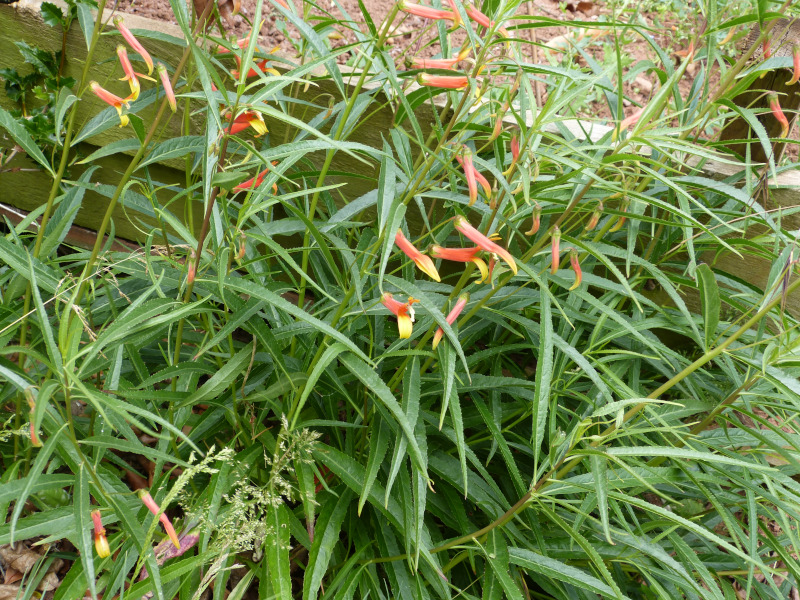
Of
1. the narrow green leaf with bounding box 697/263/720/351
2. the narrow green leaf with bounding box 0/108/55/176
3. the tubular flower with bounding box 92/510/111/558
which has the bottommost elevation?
the tubular flower with bounding box 92/510/111/558

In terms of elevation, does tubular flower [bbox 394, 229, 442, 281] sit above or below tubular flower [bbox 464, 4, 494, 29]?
below

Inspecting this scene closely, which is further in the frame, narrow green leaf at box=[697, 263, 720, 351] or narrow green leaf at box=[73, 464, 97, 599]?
narrow green leaf at box=[697, 263, 720, 351]

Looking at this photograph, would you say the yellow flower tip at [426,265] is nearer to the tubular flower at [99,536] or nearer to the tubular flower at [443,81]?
the tubular flower at [443,81]

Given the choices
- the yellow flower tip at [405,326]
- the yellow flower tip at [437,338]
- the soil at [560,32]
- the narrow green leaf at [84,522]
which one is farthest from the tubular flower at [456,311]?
the soil at [560,32]

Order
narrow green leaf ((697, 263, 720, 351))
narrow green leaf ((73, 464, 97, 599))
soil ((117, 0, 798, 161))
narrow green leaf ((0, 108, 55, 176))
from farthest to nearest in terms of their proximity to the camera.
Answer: soil ((117, 0, 798, 161))
narrow green leaf ((0, 108, 55, 176))
narrow green leaf ((697, 263, 720, 351))
narrow green leaf ((73, 464, 97, 599))

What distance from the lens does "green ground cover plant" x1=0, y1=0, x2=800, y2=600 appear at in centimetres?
101

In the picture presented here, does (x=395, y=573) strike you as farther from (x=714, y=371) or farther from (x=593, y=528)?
(x=714, y=371)

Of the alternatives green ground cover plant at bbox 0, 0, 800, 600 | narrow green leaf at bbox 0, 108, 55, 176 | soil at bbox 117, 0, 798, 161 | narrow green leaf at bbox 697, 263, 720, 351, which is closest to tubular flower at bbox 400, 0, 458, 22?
green ground cover plant at bbox 0, 0, 800, 600

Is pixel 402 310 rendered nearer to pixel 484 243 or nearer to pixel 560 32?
pixel 484 243

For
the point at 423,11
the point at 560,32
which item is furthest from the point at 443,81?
the point at 560,32

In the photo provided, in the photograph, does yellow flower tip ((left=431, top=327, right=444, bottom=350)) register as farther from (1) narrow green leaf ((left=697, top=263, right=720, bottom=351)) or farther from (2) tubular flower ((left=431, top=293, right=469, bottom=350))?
(1) narrow green leaf ((left=697, top=263, right=720, bottom=351))

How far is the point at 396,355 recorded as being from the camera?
1.25 m

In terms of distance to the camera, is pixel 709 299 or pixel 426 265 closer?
pixel 426 265

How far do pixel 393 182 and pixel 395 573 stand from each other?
0.83 m
